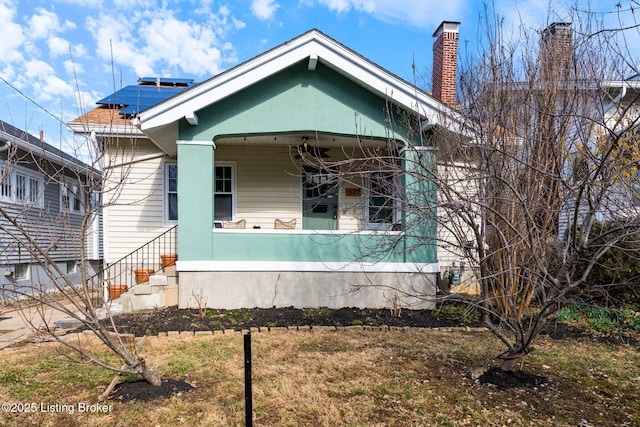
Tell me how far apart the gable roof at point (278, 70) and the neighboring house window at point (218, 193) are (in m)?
2.40

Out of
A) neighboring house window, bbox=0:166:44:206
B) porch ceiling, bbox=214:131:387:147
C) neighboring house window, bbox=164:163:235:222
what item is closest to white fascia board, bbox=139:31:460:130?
porch ceiling, bbox=214:131:387:147

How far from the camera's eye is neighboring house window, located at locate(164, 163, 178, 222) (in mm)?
10094

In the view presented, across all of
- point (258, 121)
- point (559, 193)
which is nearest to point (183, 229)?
point (258, 121)

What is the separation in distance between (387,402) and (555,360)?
2695mm

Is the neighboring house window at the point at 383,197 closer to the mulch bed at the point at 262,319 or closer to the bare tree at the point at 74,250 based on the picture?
the mulch bed at the point at 262,319

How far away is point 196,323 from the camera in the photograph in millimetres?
6871

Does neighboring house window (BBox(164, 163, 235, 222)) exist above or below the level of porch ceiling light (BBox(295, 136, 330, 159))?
below

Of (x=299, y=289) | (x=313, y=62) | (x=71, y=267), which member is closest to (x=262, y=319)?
(x=299, y=289)

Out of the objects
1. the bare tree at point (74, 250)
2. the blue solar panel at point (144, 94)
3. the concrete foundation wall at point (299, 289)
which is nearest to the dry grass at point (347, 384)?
the bare tree at point (74, 250)

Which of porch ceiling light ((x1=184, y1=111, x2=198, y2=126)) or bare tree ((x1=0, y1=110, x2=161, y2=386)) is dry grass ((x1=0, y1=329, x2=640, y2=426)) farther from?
porch ceiling light ((x1=184, y1=111, x2=198, y2=126))

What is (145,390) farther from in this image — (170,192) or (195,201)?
(170,192)

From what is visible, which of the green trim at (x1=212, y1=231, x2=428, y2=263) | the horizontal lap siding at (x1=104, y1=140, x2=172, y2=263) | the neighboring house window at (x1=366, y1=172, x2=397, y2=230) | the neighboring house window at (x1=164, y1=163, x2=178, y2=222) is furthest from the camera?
the neighboring house window at (x1=164, y1=163, x2=178, y2=222)

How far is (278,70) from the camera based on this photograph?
780cm

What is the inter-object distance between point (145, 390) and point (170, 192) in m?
6.79
